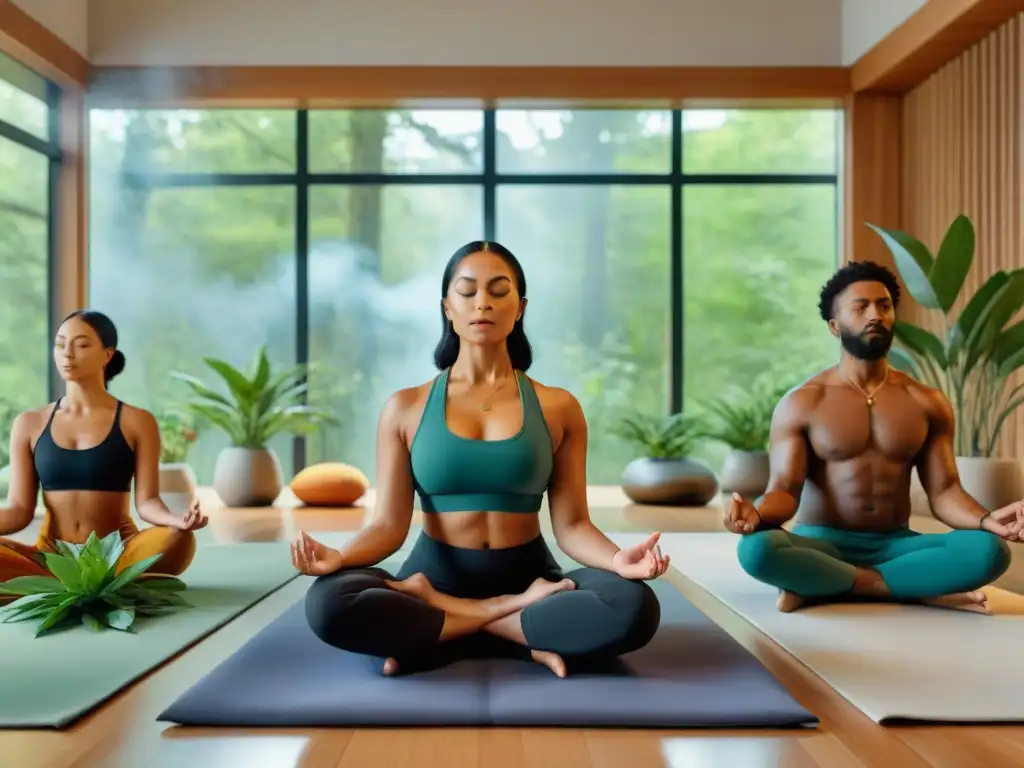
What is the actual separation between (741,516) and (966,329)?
8.66 ft

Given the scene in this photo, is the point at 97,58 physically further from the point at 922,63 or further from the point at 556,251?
the point at 922,63

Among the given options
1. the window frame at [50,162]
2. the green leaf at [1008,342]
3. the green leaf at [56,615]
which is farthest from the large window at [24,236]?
the green leaf at [1008,342]

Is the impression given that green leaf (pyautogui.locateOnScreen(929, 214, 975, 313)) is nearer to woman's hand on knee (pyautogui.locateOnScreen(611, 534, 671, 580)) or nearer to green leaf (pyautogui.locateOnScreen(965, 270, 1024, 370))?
green leaf (pyautogui.locateOnScreen(965, 270, 1024, 370))

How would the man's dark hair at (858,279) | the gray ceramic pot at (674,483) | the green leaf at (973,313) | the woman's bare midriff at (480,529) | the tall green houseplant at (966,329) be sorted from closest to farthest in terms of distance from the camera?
the woman's bare midriff at (480,529) < the man's dark hair at (858,279) < the green leaf at (973,313) < the tall green houseplant at (966,329) < the gray ceramic pot at (674,483)

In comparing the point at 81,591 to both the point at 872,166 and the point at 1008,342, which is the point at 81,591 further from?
the point at 872,166

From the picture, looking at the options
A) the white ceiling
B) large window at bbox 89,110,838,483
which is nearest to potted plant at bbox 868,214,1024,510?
large window at bbox 89,110,838,483

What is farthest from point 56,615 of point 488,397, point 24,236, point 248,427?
point 24,236

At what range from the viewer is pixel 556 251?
6.80 metres

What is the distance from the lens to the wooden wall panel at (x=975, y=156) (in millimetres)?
5004

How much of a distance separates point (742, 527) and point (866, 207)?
14.5ft

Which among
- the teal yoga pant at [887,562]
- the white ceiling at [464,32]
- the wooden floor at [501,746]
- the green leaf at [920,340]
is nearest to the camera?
the wooden floor at [501,746]

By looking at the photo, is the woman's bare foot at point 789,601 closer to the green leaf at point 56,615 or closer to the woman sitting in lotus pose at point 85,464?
the woman sitting in lotus pose at point 85,464

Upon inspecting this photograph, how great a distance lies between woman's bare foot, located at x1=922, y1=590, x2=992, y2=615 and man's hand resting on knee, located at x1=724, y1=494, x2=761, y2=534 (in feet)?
1.84

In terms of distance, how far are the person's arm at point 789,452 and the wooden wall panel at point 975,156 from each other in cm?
272
